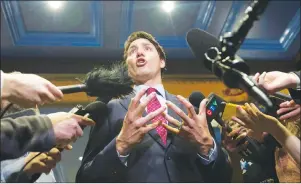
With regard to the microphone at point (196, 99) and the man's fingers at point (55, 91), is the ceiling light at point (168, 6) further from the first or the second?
the man's fingers at point (55, 91)

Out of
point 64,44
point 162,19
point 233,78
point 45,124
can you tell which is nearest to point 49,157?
point 45,124

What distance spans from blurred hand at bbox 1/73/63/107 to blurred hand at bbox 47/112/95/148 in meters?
0.15

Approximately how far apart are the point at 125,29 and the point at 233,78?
1.42m

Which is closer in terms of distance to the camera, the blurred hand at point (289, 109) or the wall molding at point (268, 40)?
the blurred hand at point (289, 109)

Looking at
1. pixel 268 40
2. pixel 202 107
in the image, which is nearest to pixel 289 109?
pixel 202 107

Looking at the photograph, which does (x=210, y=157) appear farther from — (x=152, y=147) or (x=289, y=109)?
(x=289, y=109)

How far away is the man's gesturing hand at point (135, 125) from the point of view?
1.15m

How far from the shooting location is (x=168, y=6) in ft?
7.59

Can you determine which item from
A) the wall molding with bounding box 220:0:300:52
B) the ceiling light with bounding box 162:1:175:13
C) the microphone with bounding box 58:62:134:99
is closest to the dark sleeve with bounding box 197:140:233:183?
the microphone with bounding box 58:62:134:99

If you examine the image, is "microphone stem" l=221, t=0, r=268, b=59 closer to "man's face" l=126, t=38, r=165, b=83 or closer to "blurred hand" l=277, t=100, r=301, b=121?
"blurred hand" l=277, t=100, r=301, b=121

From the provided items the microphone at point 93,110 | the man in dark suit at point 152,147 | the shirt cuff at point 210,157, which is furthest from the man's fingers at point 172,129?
the microphone at point 93,110

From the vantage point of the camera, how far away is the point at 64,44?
2.04 m

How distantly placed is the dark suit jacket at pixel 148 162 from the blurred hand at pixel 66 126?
0.30ft

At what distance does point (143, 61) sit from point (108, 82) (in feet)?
0.63
